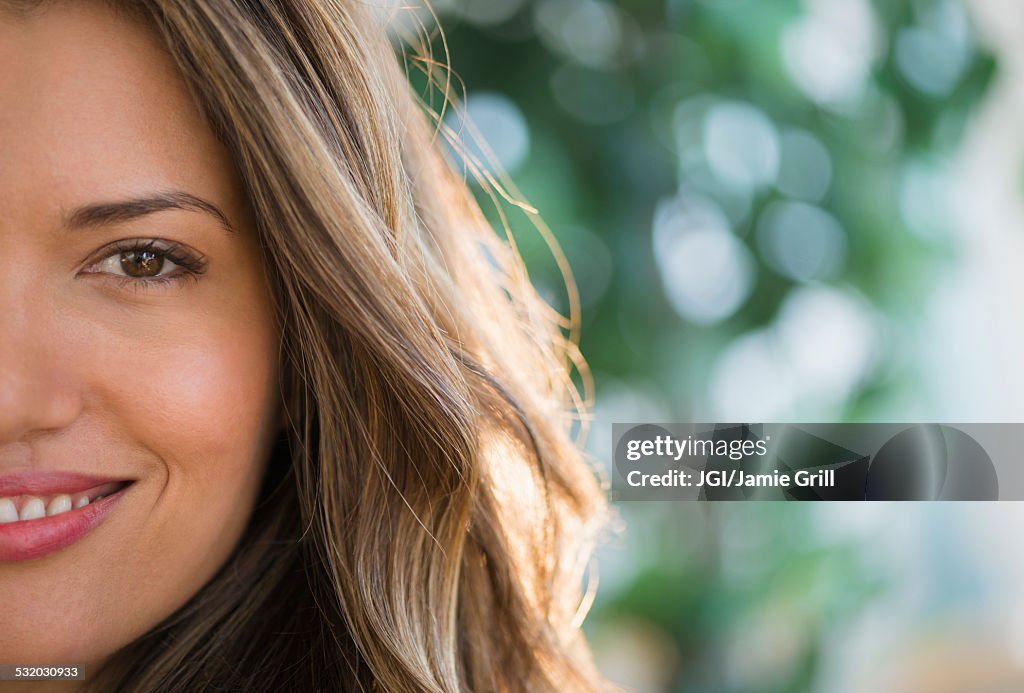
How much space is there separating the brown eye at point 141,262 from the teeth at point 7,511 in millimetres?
175

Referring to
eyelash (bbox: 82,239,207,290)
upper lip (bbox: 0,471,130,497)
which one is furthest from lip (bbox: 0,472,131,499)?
eyelash (bbox: 82,239,207,290)

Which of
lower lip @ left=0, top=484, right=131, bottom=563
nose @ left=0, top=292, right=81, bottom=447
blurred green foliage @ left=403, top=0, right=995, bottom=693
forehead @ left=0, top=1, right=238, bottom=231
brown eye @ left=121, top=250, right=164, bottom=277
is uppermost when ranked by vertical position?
blurred green foliage @ left=403, top=0, right=995, bottom=693

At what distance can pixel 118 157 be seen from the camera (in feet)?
2.18

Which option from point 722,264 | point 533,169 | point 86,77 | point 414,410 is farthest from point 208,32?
point 722,264

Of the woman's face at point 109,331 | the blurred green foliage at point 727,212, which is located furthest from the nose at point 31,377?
the blurred green foliage at point 727,212

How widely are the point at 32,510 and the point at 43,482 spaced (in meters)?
0.02

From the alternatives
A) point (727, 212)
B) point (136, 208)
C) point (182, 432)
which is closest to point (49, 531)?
point (182, 432)

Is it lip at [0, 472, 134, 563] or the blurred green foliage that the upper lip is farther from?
the blurred green foliage

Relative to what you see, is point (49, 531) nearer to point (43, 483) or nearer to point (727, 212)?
point (43, 483)

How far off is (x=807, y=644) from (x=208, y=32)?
3.32 ft

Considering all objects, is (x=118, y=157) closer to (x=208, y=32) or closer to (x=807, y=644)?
Result: (x=208, y=32)

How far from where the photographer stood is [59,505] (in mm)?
689

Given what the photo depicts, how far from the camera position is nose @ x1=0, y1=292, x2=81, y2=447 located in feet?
2.09

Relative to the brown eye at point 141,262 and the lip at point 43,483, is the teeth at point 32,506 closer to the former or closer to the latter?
the lip at point 43,483
